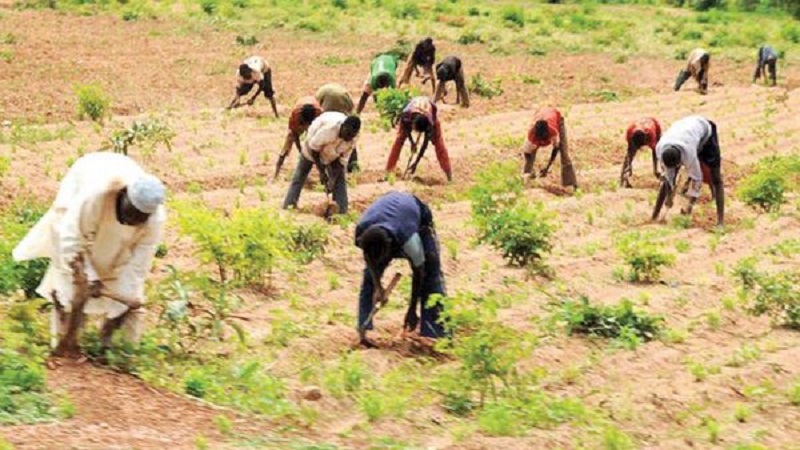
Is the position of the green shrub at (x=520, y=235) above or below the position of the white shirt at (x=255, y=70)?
below

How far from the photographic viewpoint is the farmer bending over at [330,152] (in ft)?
42.6

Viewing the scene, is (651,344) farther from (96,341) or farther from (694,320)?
(96,341)

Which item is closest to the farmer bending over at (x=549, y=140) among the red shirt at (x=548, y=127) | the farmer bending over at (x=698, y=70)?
the red shirt at (x=548, y=127)

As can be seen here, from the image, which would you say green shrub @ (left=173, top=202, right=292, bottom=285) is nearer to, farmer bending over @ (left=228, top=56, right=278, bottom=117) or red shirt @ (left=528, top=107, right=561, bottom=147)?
red shirt @ (left=528, top=107, right=561, bottom=147)

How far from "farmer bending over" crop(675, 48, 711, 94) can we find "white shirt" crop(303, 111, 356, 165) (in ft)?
40.6

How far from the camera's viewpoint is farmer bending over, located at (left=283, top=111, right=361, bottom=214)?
1298 cm

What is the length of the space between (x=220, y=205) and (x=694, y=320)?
504 centimetres

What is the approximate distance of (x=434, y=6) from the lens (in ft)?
116

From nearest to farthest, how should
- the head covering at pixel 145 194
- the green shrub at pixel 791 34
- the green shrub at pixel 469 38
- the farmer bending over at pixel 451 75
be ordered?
1. the head covering at pixel 145 194
2. the farmer bending over at pixel 451 75
3. the green shrub at pixel 469 38
4. the green shrub at pixel 791 34

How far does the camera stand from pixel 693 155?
13.7 metres

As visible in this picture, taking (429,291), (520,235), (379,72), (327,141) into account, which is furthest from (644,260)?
(379,72)

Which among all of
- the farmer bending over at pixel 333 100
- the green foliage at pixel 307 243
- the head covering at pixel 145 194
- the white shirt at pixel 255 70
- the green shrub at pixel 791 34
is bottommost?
the green foliage at pixel 307 243

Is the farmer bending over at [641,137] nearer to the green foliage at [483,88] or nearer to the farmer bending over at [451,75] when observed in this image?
the farmer bending over at [451,75]

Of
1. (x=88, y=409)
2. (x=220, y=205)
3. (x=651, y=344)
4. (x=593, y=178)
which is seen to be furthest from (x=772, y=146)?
(x=88, y=409)
